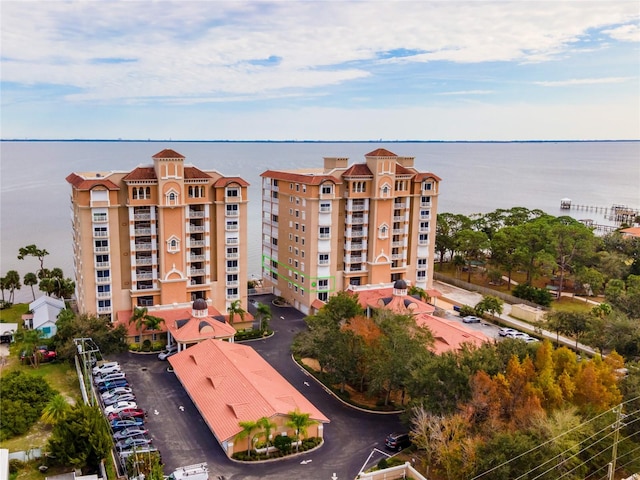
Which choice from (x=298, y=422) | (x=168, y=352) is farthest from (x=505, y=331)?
(x=168, y=352)

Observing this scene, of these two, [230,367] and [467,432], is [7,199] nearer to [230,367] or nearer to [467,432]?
[230,367]

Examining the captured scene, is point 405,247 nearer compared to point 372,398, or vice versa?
point 372,398

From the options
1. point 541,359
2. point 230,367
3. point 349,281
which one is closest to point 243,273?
point 349,281

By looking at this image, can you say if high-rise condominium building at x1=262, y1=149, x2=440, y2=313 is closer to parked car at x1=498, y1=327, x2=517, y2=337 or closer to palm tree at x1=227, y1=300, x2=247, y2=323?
palm tree at x1=227, y1=300, x2=247, y2=323

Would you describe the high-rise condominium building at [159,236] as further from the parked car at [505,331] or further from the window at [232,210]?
the parked car at [505,331]

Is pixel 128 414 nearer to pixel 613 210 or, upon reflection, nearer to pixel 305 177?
pixel 305 177
